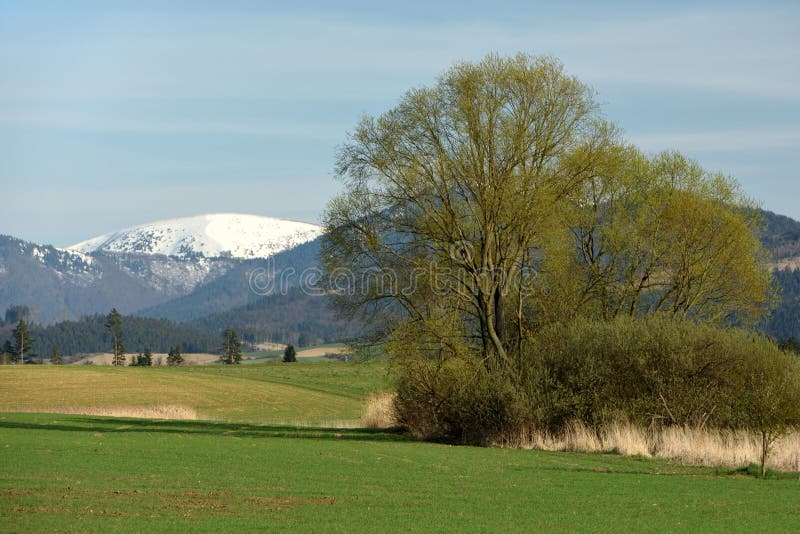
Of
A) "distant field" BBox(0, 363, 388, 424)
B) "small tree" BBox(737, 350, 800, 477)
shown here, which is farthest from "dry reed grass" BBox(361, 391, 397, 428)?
"small tree" BBox(737, 350, 800, 477)

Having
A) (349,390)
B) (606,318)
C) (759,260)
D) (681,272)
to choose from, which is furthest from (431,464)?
(349,390)

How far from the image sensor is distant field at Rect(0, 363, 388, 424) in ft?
229

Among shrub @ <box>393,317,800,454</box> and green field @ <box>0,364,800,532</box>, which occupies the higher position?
shrub @ <box>393,317,800,454</box>

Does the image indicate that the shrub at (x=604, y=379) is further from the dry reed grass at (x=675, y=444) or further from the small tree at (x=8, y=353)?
the small tree at (x=8, y=353)

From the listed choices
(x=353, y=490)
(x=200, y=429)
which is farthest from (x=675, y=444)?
(x=200, y=429)

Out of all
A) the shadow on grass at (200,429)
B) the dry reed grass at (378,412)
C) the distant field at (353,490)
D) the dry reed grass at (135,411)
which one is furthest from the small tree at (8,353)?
the distant field at (353,490)

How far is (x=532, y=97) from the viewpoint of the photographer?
141 ft

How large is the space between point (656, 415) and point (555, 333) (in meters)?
5.75

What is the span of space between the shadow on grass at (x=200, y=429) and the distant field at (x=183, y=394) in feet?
39.4

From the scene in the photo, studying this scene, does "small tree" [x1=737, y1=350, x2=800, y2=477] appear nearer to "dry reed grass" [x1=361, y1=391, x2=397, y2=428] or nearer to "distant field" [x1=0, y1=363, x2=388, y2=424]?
"dry reed grass" [x1=361, y1=391, x2=397, y2=428]

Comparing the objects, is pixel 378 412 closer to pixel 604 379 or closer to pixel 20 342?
pixel 604 379

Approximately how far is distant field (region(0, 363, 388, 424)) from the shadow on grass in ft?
39.4

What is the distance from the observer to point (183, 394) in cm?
8731

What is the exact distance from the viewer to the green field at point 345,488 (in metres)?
18.9
